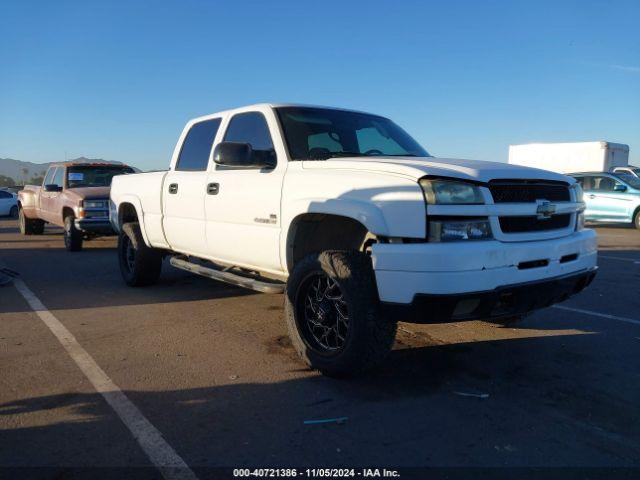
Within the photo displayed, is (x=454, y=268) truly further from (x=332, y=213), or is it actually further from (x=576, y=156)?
(x=576, y=156)

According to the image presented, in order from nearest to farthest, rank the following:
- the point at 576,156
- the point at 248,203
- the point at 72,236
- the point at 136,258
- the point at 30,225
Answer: the point at 248,203 < the point at 136,258 < the point at 72,236 < the point at 30,225 < the point at 576,156

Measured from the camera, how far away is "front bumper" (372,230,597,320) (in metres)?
3.22

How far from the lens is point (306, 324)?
13.6ft

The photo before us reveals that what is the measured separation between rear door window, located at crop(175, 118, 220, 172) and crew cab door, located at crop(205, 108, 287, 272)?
0.30 meters

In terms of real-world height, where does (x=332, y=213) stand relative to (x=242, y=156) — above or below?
below

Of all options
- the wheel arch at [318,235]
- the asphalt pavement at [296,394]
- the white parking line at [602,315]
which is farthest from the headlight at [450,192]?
the white parking line at [602,315]

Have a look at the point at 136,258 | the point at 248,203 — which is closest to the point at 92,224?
the point at 136,258

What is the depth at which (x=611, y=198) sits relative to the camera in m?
15.4

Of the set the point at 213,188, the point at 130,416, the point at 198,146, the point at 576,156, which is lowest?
the point at 130,416

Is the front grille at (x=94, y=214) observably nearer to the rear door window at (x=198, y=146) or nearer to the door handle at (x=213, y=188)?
the rear door window at (x=198, y=146)

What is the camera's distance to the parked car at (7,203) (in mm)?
23620

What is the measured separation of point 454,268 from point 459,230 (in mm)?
289

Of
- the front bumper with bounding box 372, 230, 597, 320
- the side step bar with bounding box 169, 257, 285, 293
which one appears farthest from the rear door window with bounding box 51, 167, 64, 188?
the front bumper with bounding box 372, 230, 597, 320

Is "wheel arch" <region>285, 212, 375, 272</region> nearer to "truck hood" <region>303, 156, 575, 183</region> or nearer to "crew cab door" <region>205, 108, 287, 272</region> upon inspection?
"crew cab door" <region>205, 108, 287, 272</region>
